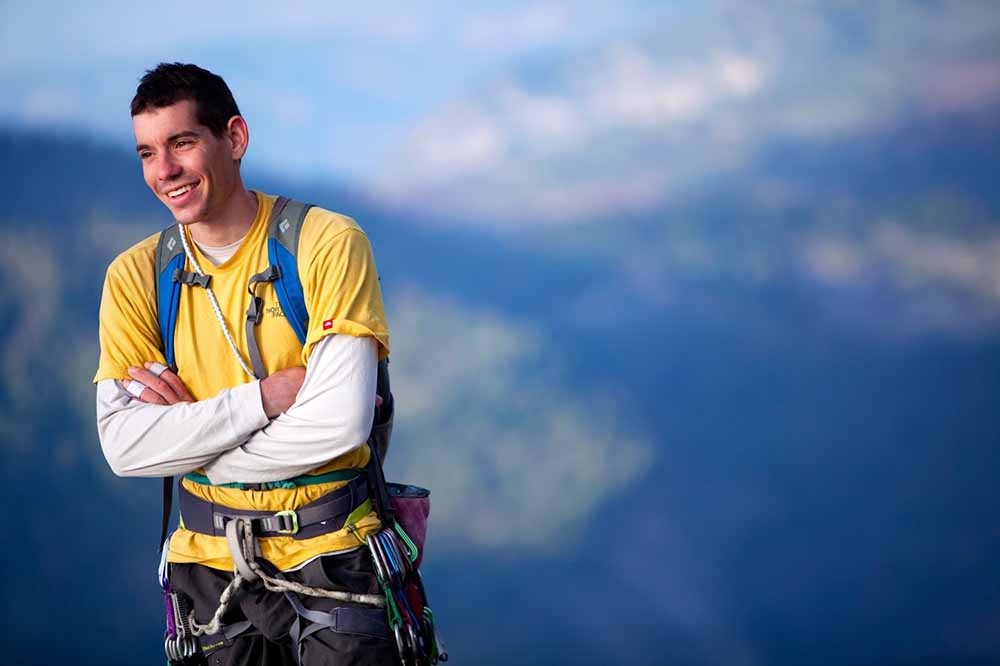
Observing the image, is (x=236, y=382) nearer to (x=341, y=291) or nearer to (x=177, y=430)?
(x=177, y=430)

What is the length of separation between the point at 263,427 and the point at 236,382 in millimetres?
146

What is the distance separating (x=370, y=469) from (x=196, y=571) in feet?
1.30

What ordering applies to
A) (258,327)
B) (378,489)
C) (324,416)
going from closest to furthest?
(324,416) → (258,327) → (378,489)

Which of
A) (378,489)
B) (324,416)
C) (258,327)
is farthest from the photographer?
(378,489)

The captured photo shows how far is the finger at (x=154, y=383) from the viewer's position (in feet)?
8.71

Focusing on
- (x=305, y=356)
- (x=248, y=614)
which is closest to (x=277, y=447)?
(x=305, y=356)

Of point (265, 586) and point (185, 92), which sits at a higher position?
point (185, 92)

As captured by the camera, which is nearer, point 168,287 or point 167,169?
point 167,169

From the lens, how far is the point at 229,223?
2.68 metres

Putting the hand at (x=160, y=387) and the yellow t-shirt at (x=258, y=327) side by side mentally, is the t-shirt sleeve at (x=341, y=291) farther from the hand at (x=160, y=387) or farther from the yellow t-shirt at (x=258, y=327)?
the hand at (x=160, y=387)

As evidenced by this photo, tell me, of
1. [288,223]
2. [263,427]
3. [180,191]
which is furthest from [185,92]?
[263,427]

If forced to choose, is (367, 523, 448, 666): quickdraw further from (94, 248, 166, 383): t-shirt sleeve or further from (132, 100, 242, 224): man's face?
(132, 100, 242, 224): man's face

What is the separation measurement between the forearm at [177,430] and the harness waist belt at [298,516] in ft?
0.41

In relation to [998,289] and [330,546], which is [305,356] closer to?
[330,546]
